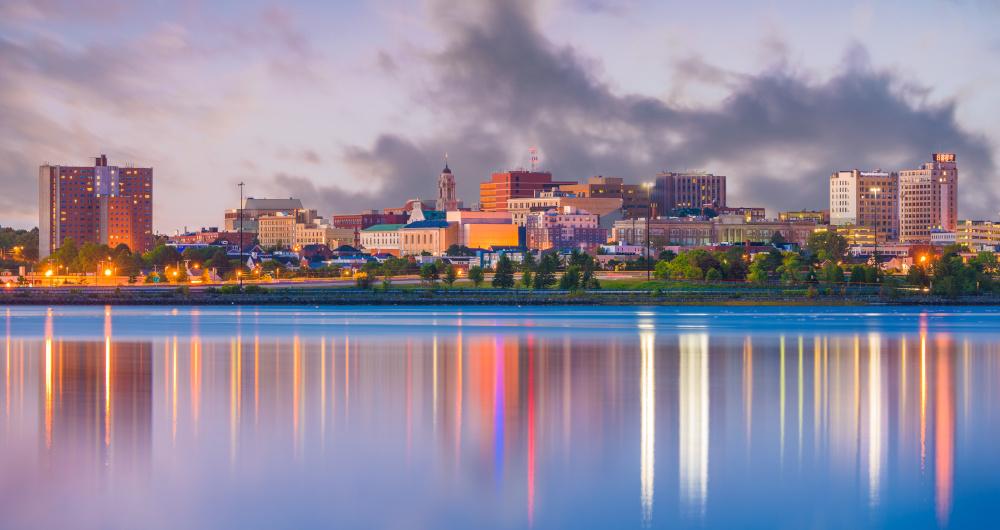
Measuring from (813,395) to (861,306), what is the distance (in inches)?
2232

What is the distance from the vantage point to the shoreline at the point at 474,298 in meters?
92.1

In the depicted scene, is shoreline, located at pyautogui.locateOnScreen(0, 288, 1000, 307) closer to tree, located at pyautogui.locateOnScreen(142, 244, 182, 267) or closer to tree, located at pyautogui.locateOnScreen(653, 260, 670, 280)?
tree, located at pyautogui.locateOnScreen(653, 260, 670, 280)

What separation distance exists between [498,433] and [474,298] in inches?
2686

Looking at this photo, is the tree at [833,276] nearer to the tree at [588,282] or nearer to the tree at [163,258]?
the tree at [588,282]

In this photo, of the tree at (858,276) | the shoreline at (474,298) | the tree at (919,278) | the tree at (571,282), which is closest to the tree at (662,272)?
the tree at (571,282)

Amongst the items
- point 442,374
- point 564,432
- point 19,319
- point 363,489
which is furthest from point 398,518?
point 19,319

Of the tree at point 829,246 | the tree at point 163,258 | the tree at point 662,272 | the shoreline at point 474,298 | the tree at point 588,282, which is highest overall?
the tree at point 829,246

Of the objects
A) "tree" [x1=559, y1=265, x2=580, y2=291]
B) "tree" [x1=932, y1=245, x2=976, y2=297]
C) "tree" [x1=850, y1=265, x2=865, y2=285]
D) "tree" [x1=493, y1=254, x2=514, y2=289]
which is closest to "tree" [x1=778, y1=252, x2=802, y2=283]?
"tree" [x1=850, y1=265, x2=865, y2=285]

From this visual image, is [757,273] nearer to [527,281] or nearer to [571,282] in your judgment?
[571,282]

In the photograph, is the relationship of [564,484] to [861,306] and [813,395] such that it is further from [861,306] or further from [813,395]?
[861,306]

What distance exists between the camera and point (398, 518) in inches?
843

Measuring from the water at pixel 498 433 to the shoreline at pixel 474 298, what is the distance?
1397 inches

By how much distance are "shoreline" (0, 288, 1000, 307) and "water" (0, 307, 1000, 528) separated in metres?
35.5

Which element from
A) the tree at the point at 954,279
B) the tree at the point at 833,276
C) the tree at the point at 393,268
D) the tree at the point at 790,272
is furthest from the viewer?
the tree at the point at 393,268
